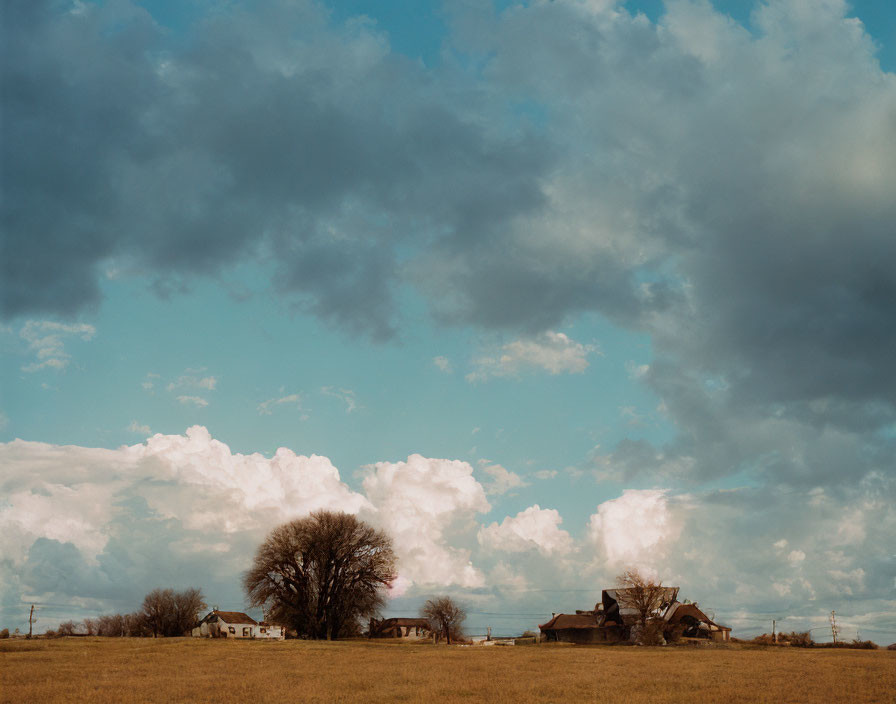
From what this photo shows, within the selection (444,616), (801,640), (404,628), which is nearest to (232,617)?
(404,628)

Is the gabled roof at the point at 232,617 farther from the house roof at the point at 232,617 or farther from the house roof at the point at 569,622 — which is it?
the house roof at the point at 569,622

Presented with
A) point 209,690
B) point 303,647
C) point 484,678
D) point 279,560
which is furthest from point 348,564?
point 209,690

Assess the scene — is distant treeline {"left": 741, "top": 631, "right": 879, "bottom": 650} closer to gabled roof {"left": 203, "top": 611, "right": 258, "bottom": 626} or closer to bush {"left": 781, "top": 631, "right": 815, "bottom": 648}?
bush {"left": 781, "top": 631, "right": 815, "bottom": 648}

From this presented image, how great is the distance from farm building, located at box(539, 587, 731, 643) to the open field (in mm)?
48064

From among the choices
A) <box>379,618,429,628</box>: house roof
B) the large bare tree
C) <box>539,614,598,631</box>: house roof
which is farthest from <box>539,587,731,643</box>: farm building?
<box>379,618,429,628</box>: house roof

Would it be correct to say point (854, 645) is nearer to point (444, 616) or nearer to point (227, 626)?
point (444, 616)

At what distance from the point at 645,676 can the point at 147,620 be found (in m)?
103

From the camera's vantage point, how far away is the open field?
28.2 meters

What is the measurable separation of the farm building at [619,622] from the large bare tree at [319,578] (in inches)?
1358

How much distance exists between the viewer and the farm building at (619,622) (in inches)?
3844

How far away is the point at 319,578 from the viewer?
8400 centimetres

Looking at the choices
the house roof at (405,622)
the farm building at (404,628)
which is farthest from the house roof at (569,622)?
the house roof at (405,622)

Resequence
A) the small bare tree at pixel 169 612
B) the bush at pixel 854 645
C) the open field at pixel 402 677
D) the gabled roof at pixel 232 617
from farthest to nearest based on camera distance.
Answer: the gabled roof at pixel 232 617 → the small bare tree at pixel 169 612 → the bush at pixel 854 645 → the open field at pixel 402 677

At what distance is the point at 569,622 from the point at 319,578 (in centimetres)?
5105
